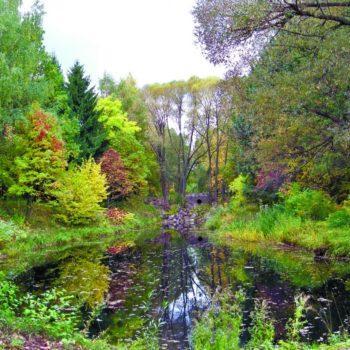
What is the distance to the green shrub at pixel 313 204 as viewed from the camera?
60.0 feet

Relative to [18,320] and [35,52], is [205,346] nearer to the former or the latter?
[18,320]

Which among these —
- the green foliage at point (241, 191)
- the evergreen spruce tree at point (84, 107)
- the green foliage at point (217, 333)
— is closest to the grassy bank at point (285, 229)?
the green foliage at point (241, 191)

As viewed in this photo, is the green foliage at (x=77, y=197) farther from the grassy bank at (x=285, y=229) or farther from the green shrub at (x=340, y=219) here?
the green shrub at (x=340, y=219)

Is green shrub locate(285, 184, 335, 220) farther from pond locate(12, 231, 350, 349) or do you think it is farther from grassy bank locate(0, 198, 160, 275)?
grassy bank locate(0, 198, 160, 275)

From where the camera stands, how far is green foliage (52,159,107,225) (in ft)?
81.4

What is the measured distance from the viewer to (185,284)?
12148 millimetres

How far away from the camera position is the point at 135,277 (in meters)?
13.1

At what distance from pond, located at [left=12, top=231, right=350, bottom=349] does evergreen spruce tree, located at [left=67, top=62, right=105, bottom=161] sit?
587 inches

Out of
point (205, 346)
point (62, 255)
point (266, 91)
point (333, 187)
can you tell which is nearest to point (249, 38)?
point (266, 91)

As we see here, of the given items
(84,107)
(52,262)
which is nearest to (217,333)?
(52,262)

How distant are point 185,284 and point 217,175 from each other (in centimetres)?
2875

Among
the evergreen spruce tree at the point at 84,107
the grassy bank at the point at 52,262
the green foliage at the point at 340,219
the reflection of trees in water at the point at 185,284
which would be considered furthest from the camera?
the evergreen spruce tree at the point at 84,107

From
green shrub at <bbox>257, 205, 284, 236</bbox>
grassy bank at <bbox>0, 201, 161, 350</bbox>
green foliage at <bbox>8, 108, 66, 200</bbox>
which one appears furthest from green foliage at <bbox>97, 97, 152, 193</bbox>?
green shrub at <bbox>257, 205, 284, 236</bbox>

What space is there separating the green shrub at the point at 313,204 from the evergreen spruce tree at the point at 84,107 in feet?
60.5
